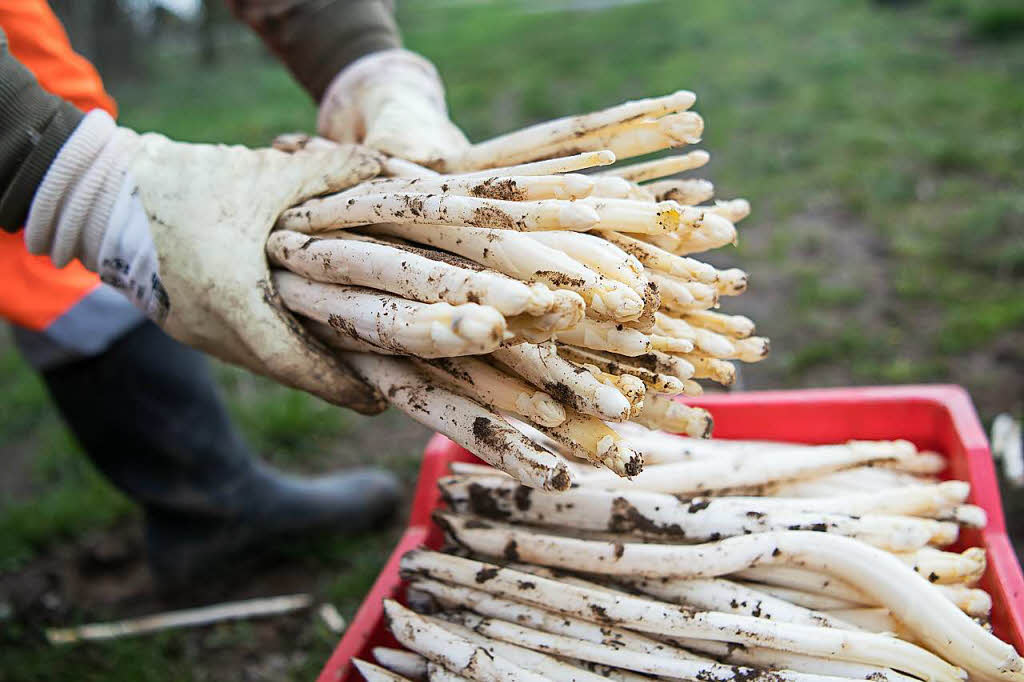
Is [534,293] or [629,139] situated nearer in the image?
[534,293]

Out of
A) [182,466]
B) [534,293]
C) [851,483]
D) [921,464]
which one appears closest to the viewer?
[534,293]

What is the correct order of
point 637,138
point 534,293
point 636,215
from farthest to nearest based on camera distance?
point 637,138 → point 636,215 → point 534,293

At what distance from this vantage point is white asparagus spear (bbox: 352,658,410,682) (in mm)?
1290

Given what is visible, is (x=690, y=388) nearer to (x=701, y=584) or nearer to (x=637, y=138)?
(x=701, y=584)

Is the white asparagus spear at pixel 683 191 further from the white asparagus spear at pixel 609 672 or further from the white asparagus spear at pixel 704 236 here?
the white asparagus spear at pixel 609 672

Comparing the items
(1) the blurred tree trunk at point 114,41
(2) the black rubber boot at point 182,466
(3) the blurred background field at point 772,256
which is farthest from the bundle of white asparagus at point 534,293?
(1) the blurred tree trunk at point 114,41

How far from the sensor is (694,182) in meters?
1.45

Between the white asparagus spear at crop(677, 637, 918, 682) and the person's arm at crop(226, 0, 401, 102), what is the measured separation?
1.64 m

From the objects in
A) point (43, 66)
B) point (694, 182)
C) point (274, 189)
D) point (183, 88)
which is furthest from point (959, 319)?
point (183, 88)

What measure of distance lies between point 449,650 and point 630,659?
0.93 feet

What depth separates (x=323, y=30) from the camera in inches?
82.0

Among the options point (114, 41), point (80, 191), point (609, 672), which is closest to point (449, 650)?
point (609, 672)

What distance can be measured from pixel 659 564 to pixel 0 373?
380cm

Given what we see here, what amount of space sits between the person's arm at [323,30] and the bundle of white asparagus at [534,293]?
83 cm
